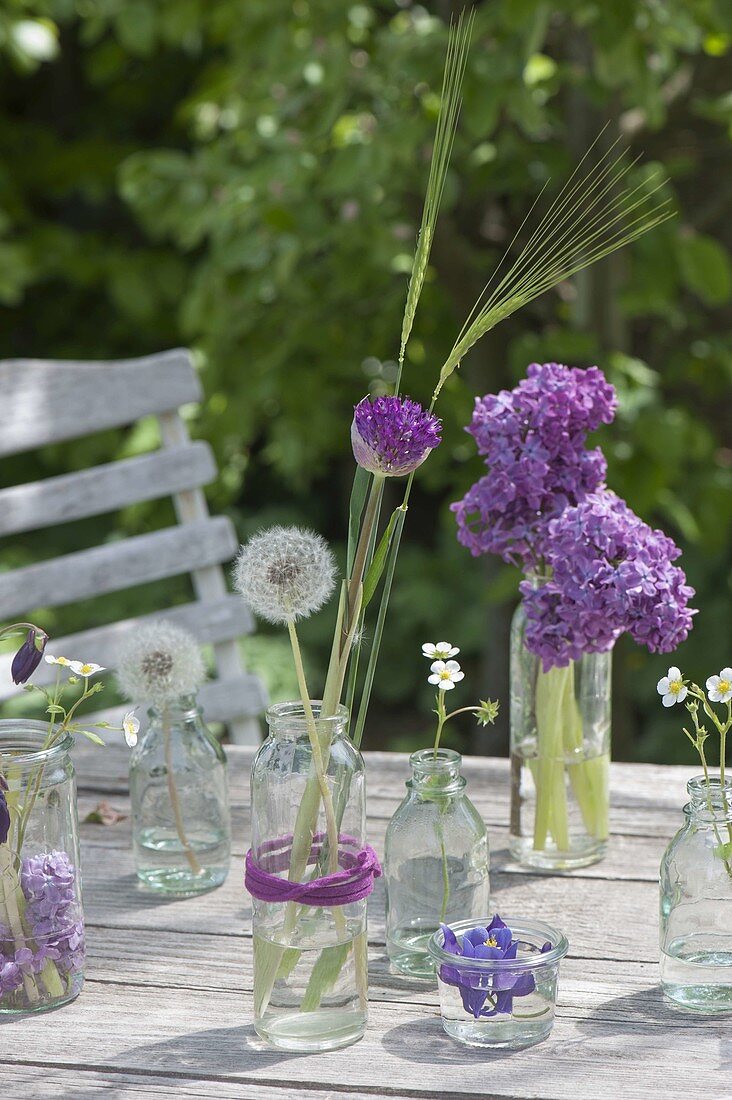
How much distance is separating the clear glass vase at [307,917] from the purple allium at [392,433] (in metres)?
0.18

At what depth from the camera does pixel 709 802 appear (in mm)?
943

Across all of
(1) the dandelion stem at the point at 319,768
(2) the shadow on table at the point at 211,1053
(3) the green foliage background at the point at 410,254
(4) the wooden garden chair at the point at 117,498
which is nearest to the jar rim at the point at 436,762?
(1) the dandelion stem at the point at 319,768

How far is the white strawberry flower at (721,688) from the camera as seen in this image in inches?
37.1

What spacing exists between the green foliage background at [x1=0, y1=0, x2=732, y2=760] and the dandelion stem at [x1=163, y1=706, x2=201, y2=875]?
1307 millimetres

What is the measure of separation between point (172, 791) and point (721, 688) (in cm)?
48

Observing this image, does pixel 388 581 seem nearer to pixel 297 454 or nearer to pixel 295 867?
pixel 295 867

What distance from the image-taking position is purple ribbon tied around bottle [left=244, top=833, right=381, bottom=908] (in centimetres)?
89

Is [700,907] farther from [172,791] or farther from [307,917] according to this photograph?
[172,791]

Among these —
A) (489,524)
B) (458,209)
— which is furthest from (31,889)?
(458,209)

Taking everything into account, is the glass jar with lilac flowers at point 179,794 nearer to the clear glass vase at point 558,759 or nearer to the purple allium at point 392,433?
the clear glass vase at point 558,759

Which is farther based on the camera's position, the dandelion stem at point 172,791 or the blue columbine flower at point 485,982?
the dandelion stem at point 172,791

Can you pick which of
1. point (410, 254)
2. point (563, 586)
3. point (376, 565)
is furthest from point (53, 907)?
point (410, 254)

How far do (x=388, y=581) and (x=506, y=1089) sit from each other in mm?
338

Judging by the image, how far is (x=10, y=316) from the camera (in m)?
4.16
